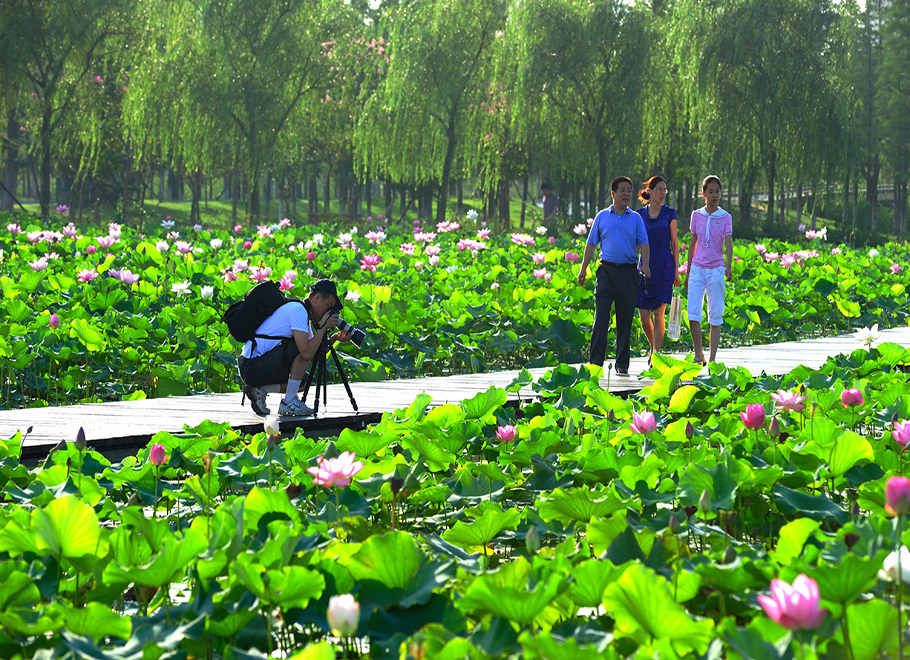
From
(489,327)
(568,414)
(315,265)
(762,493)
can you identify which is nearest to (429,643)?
(762,493)

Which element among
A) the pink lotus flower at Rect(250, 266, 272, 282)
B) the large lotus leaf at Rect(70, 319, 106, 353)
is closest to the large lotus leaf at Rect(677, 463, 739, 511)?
the large lotus leaf at Rect(70, 319, 106, 353)

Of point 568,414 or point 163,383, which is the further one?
point 163,383

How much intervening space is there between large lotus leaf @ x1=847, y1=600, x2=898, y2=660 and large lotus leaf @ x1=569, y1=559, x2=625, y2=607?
50 centimetres

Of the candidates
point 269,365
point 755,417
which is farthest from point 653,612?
point 269,365

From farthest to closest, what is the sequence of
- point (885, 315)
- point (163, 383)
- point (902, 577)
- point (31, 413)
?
1. point (885, 315)
2. point (163, 383)
3. point (31, 413)
4. point (902, 577)

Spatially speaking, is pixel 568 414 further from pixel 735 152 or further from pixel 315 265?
pixel 735 152

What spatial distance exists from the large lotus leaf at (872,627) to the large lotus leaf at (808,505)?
1.09 metres

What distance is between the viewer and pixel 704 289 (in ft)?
23.9

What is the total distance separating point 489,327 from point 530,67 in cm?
1668

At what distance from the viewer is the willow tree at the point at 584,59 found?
79.2 ft

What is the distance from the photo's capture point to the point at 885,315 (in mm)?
11438

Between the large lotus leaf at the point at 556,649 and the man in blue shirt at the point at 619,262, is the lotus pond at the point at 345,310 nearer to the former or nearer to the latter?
the man in blue shirt at the point at 619,262

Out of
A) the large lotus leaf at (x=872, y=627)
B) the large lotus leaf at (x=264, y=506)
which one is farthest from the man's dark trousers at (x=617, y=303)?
the large lotus leaf at (x=872, y=627)

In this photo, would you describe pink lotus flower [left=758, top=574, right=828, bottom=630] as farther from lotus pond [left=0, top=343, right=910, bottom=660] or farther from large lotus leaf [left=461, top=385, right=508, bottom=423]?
large lotus leaf [left=461, top=385, right=508, bottom=423]
